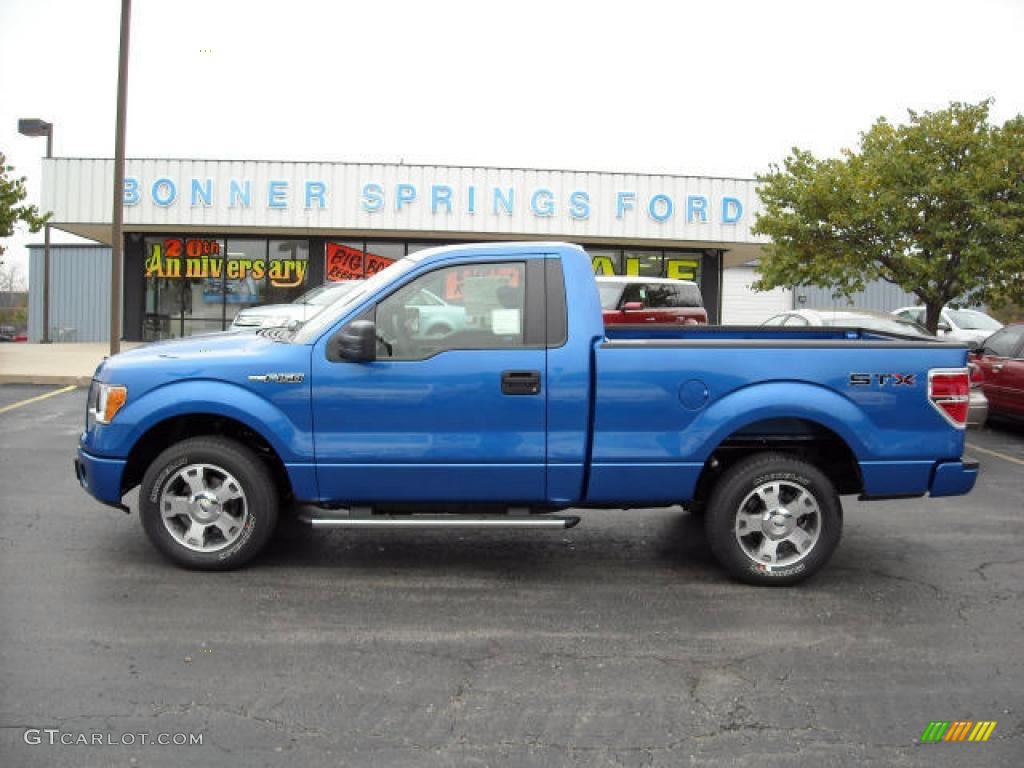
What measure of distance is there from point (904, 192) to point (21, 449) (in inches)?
499

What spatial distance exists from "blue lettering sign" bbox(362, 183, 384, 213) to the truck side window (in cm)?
1922

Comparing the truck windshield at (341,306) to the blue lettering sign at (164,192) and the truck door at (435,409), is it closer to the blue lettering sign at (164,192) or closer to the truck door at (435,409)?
the truck door at (435,409)

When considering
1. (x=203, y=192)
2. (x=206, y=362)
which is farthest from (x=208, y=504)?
(x=203, y=192)

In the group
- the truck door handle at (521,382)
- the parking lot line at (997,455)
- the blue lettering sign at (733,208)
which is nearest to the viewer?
the truck door handle at (521,382)

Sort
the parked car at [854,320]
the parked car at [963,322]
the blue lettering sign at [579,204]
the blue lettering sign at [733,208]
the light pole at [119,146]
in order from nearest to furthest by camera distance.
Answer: the parked car at [854,320], the light pole at [119,146], the parked car at [963,322], the blue lettering sign at [579,204], the blue lettering sign at [733,208]

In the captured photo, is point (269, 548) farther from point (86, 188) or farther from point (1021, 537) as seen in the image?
point (86, 188)

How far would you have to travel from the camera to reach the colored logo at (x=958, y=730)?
3607 millimetres

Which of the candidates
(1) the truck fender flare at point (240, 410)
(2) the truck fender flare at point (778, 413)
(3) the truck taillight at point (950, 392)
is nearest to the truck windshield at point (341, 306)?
(1) the truck fender flare at point (240, 410)

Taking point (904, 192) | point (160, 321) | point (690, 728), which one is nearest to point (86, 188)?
point (160, 321)

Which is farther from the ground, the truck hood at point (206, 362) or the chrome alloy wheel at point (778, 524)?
the truck hood at point (206, 362)

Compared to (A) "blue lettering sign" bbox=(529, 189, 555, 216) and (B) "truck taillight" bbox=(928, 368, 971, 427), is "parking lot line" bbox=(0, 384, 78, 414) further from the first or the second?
(A) "blue lettering sign" bbox=(529, 189, 555, 216)

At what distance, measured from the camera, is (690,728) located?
12.0ft

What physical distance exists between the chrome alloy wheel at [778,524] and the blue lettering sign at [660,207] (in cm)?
1982

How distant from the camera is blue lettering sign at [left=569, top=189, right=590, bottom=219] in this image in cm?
2445
